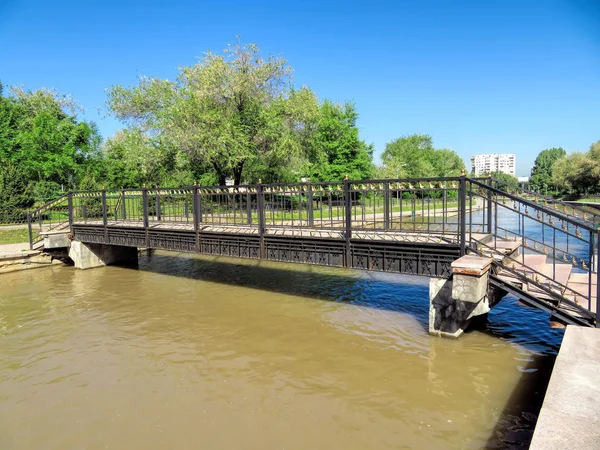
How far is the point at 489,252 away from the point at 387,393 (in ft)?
10.9

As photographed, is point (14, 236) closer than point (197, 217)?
No

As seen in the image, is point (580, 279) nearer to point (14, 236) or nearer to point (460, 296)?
point (460, 296)

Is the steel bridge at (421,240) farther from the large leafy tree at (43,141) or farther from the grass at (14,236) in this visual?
the large leafy tree at (43,141)

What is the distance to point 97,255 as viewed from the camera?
1620 cm

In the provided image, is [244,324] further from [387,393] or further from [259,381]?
[387,393]

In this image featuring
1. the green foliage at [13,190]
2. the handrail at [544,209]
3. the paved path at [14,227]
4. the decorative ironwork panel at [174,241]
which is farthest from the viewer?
the green foliage at [13,190]

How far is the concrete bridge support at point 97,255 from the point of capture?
1576 centimetres

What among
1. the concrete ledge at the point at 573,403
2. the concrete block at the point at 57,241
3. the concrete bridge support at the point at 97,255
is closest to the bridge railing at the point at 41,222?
the concrete block at the point at 57,241

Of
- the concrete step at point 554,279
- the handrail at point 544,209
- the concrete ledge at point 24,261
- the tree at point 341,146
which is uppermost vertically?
the tree at point 341,146

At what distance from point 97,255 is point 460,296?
14407 millimetres

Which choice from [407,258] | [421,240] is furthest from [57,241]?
[421,240]

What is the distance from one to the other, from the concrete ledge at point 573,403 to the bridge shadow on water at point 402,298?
3.71 ft

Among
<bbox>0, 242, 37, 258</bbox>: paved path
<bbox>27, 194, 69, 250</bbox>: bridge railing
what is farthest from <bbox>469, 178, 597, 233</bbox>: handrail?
<bbox>0, 242, 37, 258</bbox>: paved path

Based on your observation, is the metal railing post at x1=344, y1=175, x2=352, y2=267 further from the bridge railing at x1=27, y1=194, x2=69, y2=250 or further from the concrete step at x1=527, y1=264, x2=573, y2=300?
the bridge railing at x1=27, y1=194, x2=69, y2=250
